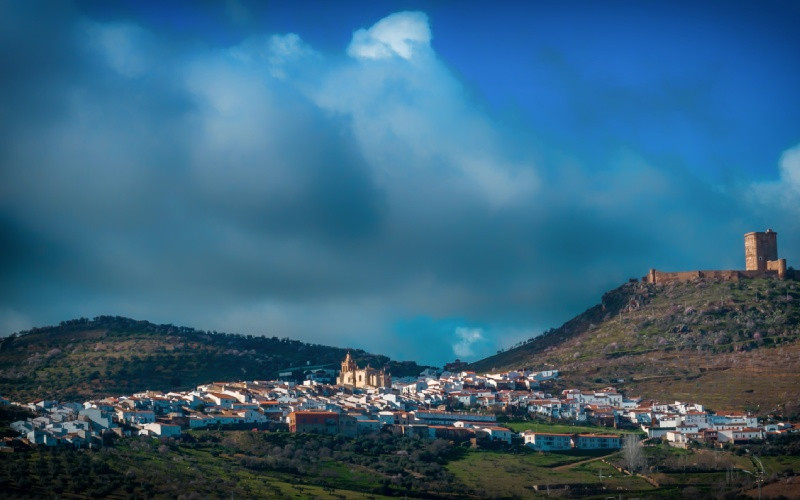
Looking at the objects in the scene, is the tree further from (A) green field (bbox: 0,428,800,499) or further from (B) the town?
(B) the town

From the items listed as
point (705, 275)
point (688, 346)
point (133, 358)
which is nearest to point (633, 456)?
point (688, 346)

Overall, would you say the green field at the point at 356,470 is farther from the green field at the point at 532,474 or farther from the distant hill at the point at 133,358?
the distant hill at the point at 133,358

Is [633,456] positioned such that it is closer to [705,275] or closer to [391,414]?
[391,414]

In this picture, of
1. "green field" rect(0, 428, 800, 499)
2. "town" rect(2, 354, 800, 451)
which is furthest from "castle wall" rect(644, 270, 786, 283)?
"green field" rect(0, 428, 800, 499)

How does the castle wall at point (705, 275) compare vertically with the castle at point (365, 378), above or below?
above

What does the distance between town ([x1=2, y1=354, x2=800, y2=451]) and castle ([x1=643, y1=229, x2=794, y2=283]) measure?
2568 centimetres

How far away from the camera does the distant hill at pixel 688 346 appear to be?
331 feet

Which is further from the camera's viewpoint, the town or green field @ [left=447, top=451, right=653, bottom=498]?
the town

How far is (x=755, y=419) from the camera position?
3536 inches

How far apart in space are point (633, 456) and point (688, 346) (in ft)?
119

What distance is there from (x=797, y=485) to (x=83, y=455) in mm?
43542

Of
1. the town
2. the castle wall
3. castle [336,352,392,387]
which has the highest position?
the castle wall

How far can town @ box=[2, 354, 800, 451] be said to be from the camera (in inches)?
3255

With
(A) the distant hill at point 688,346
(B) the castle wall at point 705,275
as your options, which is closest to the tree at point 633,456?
(A) the distant hill at point 688,346
